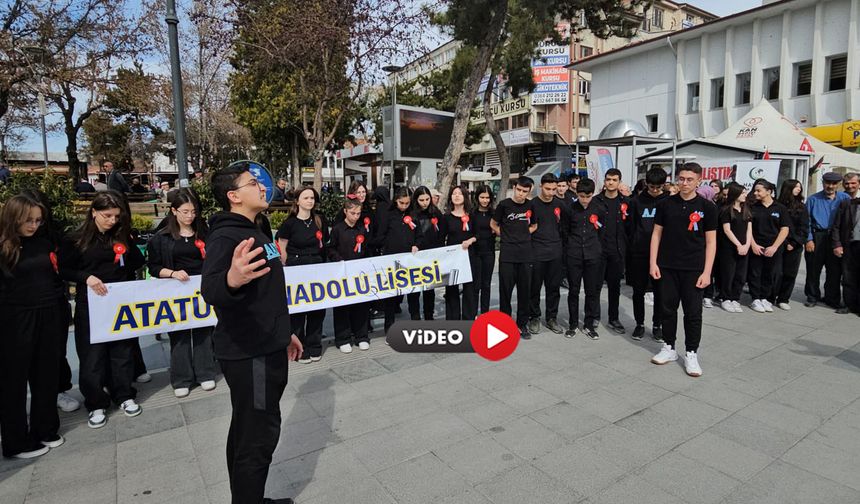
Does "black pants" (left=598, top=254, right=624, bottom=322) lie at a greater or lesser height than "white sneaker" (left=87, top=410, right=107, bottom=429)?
greater

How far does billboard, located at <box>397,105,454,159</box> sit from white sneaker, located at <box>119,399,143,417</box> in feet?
40.7

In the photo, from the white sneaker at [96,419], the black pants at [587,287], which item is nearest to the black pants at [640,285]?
the black pants at [587,287]

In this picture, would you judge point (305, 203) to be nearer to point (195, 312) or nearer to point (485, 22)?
point (195, 312)

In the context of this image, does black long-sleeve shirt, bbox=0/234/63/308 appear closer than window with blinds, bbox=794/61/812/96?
Yes

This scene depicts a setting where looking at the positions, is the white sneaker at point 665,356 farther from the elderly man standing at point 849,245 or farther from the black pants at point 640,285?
the elderly man standing at point 849,245

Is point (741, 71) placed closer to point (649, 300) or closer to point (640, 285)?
point (649, 300)

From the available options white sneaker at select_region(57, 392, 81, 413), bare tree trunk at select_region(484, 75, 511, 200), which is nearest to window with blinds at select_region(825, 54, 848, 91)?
bare tree trunk at select_region(484, 75, 511, 200)

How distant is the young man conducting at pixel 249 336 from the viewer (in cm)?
225

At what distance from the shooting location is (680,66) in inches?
1038

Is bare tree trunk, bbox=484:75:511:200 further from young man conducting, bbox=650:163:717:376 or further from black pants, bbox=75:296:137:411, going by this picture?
black pants, bbox=75:296:137:411

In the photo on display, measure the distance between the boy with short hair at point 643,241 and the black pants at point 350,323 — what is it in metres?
3.02

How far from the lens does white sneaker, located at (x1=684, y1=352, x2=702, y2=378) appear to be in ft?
14.7

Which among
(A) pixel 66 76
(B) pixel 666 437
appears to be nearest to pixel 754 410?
(B) pixel 666 437

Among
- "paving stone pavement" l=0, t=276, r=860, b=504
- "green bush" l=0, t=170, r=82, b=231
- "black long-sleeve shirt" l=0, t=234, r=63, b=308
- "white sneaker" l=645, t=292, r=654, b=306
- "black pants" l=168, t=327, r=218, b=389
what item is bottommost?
"paving stone pavement" l=0, t=276, r=860, b=504
